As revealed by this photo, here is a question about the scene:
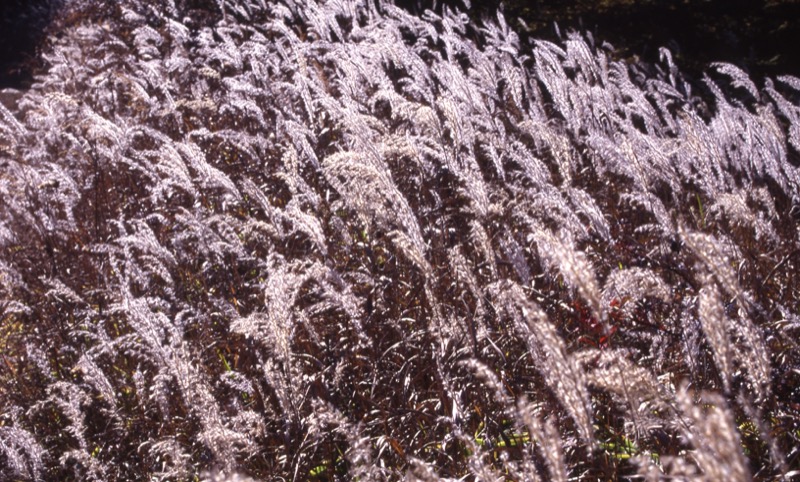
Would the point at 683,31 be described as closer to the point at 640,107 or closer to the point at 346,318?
the point at 640,107

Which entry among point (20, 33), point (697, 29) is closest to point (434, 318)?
point (697, 29)

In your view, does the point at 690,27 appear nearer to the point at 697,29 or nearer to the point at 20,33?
the point at 697,29

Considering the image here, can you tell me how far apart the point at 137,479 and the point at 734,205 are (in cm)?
206

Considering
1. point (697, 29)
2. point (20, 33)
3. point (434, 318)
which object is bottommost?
point (434, 318)

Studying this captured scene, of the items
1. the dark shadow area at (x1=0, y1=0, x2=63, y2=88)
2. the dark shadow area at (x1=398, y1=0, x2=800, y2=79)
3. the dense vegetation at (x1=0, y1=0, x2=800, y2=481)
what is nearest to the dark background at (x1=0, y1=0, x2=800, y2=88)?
the dark shadow area at (x1=398, y1=0, x2=800, y2=79)

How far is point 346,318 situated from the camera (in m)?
2.94

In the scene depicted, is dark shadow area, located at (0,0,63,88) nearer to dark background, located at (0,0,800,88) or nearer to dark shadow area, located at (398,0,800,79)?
dark background, located at (0,0,800,88)

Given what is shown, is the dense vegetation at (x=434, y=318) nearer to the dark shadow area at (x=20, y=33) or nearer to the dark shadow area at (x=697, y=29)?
the dark shadow area at (x=697, y=29)

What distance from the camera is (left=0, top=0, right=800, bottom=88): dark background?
5363 mm

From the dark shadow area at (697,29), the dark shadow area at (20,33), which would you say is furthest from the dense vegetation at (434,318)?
the dark shadow area at (20,33)

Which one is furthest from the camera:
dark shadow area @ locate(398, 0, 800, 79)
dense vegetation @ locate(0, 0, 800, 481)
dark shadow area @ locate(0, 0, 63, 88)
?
dark shadow area @ locate(0, 0, 63, 88)

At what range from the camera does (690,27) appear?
575 centimetres

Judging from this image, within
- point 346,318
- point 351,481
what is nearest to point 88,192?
point 346,318

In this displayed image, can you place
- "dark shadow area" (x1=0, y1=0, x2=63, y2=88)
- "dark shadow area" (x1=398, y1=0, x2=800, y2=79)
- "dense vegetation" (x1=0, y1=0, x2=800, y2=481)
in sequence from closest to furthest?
1. "dense vegetation" (x1=0, y1=0, x2=800, y2=481)
2. "dark shadow area" (x1=398, y1=0, x2=800, y2=79)
3. "dark shadow area" (x1=0, y1=0, x2=63, y2=88)
